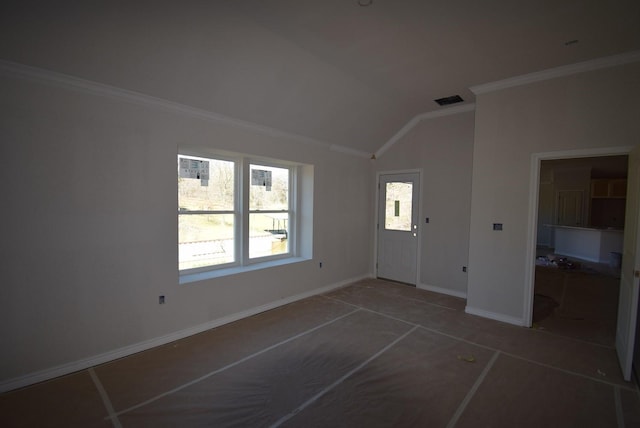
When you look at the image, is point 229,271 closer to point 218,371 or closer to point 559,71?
point 218,371

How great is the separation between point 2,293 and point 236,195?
2357 mm

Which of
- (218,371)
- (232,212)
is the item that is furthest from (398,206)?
(218,371)

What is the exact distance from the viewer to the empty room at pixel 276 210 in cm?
225

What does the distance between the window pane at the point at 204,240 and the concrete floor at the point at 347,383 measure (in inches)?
33.3

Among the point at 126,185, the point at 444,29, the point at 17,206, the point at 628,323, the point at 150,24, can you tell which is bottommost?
the point at 628,323

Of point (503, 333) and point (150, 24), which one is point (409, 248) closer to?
point (503, 333)

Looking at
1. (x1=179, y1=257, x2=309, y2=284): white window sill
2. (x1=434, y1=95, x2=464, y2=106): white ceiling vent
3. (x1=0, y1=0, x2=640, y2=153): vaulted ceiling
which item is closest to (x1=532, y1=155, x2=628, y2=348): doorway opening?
(x1=434, y1=95, x2=464, y2=106): white ceiling vent

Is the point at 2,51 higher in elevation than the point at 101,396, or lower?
higher

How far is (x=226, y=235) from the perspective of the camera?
3.97 m

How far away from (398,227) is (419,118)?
2.00m

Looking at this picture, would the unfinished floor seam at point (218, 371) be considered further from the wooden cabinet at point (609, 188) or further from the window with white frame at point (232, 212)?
the wooden cabinet at point (609, 188)

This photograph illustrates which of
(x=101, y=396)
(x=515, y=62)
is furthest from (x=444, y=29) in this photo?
(x=101, y=396)

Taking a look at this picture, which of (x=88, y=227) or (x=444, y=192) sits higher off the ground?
(x=444, y=192)

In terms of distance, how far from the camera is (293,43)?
2.94m
